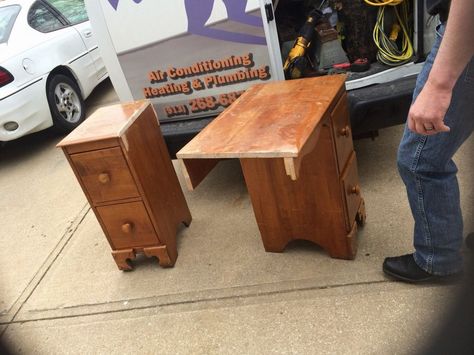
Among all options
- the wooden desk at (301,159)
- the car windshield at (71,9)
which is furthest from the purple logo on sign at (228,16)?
the car windshield at (71,9)

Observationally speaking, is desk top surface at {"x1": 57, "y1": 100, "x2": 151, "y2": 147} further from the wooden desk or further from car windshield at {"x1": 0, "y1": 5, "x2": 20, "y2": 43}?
car windshield at {"x1": 0, "y1": 5, "x2": 20, "y2": 43}

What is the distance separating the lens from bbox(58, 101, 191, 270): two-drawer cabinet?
2.25 metres

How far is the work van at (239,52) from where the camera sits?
242 cm

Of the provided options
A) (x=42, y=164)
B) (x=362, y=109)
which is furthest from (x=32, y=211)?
(x=362, y=109)

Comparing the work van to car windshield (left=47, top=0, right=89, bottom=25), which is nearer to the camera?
the work van

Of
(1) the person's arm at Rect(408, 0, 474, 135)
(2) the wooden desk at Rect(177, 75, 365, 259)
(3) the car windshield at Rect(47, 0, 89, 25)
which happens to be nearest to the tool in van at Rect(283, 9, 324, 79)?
(2) the wooden desk at Rect(177, 75, 365, 259)

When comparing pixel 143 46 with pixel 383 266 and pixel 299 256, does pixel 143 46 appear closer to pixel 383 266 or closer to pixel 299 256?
pixel 299 256

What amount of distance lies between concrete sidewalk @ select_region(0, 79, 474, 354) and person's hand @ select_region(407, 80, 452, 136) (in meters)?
0.61

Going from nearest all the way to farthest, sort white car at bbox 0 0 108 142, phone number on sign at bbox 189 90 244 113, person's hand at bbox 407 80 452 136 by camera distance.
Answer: person's hand at bbox 407 80 452 136 → phone number on sign at bbox 189 90 244 113 → white car at bbox 0 0 108 142

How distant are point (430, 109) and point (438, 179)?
47cm

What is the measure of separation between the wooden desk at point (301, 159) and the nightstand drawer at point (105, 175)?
0.46 metres

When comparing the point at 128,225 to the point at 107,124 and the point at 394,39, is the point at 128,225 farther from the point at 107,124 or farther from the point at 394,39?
the point at 394,39

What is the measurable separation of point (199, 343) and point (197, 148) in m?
0.93

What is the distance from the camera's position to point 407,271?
197 cm
